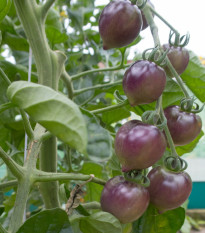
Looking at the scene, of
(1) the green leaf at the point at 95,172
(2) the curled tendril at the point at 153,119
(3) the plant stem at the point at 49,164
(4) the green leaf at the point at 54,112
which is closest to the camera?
(4) the green leaf at the point at 54,112

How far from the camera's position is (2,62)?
0.53m

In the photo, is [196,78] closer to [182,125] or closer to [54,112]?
[182,125]

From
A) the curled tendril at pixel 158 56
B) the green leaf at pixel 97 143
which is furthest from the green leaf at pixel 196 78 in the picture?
the green leaf at pixel 97 143

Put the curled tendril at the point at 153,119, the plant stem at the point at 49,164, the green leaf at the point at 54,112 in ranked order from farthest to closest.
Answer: the plant stem at the point at 49,164, the curled tendril at the point at 153,119, the green leaf at the point at 54,112

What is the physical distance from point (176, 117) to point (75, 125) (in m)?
0.18

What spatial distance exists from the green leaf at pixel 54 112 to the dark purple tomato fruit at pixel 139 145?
9cm

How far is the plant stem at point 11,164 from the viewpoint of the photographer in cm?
31

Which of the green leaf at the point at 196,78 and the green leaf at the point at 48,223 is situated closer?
the green leaf at the point at 48,223

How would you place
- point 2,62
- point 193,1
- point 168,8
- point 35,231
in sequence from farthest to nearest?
point 193,1
point 168,8
point 2,62
point 35,231

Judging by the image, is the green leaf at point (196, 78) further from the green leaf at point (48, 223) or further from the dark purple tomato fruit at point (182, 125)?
the green leaf at point (48, 223)

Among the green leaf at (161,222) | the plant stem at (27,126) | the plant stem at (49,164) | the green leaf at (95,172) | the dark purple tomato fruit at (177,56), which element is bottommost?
the green leaf at (95,172)

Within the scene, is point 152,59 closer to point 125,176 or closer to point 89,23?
point 125,176

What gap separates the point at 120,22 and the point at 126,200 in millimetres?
174

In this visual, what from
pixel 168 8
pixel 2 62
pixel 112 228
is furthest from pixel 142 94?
pixel 168 8
